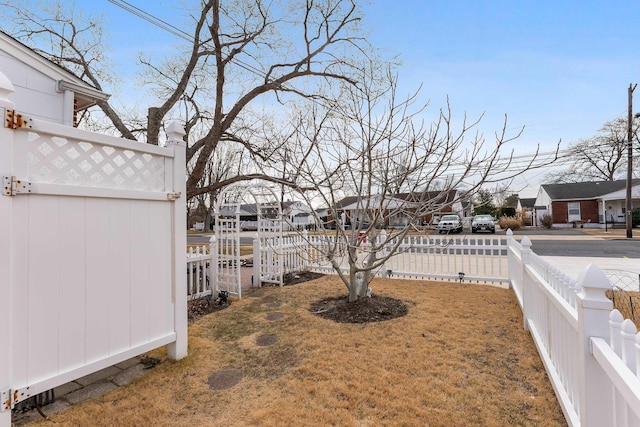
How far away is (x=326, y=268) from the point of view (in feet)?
26.9

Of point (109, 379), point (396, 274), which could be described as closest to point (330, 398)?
point (109, 379)

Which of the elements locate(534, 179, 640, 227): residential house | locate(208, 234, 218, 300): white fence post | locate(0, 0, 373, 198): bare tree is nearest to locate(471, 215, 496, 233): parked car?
locate(534, 179, 640, 227): residential house

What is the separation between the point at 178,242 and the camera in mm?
3281

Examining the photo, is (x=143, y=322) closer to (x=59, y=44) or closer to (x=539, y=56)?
(x=539, y=56)

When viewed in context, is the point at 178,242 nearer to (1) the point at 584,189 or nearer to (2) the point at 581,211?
(2) the point at 581,211

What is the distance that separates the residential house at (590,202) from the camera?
2633cm

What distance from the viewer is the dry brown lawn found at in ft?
7.47

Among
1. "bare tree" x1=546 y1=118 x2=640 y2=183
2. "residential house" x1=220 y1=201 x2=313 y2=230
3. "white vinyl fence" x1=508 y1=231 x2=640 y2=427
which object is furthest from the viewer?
"bare tree" x1=546 y1=118 x2=640 y2=183

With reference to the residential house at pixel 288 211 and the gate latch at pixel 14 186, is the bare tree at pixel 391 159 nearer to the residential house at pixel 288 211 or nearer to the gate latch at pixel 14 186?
the residential house at pixel 288 211

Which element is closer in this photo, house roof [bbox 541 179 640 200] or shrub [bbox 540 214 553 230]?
house roof [bbox 541 179 640 200]

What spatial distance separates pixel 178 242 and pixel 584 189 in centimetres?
3596

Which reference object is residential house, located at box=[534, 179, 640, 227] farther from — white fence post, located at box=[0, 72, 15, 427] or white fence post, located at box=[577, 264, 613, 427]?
white fence post, located at box=[0, 72, 15, 427]

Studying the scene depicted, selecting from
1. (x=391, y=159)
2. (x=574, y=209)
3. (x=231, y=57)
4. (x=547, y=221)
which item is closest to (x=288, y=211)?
(x=391, y=159)

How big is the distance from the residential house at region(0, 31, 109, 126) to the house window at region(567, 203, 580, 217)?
1391 inches
